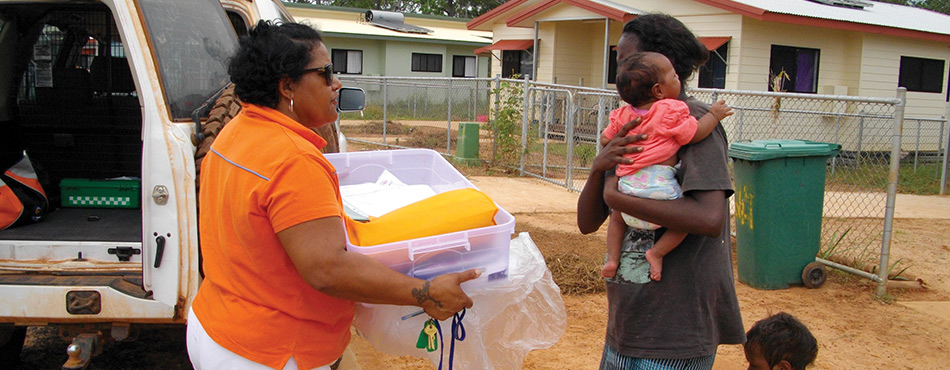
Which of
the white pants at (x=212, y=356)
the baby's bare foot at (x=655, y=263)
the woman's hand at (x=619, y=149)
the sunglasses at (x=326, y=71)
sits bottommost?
the white pants at (x=212, y=356)

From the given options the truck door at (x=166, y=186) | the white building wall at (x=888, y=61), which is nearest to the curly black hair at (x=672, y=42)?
the truck door at (x=166, y=186)

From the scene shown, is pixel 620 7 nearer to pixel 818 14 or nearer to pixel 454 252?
pixel 818 14

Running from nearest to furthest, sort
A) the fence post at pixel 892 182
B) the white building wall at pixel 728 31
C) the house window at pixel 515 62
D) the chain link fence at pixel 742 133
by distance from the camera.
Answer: the fence post at pixel 892 182
the chain link fence at pixel 742 133
the white building wall at pixel 728 31
the house window at pixel 515 62

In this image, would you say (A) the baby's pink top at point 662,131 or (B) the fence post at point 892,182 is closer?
(A) the baby's pink top at point 662,131

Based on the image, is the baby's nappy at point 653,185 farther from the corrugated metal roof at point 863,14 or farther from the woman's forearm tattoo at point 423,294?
the corrugated metal roof at point 863,14

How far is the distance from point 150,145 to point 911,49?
60.8 ft

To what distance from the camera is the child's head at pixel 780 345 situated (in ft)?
9.33

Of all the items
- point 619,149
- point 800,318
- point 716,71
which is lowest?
point 800,318

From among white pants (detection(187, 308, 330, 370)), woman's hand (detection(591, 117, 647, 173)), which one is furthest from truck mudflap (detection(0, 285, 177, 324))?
woman's hand (detection(591, 117, 647, 173))

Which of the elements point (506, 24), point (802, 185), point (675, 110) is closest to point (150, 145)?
point (675, 110)

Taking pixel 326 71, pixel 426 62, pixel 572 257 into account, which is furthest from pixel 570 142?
pixel 426 62

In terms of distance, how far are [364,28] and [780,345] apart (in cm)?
2747

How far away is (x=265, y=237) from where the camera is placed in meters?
1.93

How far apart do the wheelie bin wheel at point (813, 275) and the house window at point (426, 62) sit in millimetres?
24882
